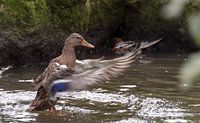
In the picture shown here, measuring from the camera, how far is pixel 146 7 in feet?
41.0

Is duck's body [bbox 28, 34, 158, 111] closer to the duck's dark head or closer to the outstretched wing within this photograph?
the outstretched wing

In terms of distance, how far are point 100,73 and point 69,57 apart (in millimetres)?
990

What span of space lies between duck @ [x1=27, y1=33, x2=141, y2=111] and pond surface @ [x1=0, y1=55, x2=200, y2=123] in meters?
0.14

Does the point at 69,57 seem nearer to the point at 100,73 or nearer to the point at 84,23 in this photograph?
the point at 100,73

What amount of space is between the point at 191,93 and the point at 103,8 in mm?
4850

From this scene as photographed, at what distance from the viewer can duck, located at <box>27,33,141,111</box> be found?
5.43m

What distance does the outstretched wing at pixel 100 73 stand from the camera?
17.7ft

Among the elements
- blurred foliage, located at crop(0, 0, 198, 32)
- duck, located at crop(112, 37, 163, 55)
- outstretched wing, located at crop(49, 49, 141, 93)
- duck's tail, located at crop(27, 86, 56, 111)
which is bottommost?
duck's tail, located at crop(27, 86, 56, 111)

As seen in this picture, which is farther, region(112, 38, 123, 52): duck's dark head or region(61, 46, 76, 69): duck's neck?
region(112, 38, 123, 52): duck's dark head

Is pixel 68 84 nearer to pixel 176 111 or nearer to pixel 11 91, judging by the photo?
pixel 176 111

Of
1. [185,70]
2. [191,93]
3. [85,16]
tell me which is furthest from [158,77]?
[185,70]

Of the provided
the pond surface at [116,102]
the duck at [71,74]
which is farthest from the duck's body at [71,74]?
the pond surface at [116,102]

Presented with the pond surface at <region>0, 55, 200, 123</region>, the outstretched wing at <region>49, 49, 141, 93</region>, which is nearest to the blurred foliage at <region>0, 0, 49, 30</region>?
the pond surface at <region>0, 55, 200, 123</region>

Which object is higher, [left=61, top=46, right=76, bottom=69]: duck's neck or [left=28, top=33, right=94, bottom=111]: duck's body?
[left=61, top=46, right=76, bottom=69]: duck's neck
